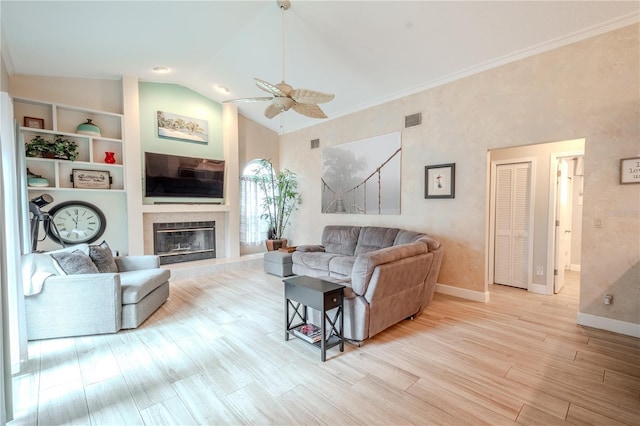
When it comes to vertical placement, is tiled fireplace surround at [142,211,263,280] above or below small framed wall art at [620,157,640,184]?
below

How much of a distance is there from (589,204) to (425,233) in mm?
1945

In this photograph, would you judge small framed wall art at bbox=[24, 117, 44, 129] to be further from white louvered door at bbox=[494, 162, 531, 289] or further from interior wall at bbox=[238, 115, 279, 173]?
white louvered door at bbox=[494, 162, 531, 289]

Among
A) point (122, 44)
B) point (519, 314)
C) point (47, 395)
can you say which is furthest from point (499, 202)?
point (122, 44)

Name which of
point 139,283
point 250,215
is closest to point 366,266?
point 139,283

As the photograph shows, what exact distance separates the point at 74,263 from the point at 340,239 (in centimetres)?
390

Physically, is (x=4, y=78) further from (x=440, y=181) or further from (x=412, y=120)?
(x=440, y=181)

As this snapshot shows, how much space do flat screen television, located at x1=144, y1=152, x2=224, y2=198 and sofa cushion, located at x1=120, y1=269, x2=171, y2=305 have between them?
2089mm

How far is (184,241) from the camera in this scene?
5.96 metres

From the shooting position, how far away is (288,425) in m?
1.78

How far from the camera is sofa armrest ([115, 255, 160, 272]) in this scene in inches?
158

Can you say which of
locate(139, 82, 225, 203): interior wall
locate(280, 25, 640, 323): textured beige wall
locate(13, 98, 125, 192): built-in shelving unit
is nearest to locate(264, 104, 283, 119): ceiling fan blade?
locate(280, 25, 640, 323): textured beige wall

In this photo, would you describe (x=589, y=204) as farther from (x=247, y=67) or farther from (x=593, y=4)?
(x=247, y=67)

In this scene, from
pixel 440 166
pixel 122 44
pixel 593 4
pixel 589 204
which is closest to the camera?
pixel 593 4

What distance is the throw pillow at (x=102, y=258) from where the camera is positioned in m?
3.57
